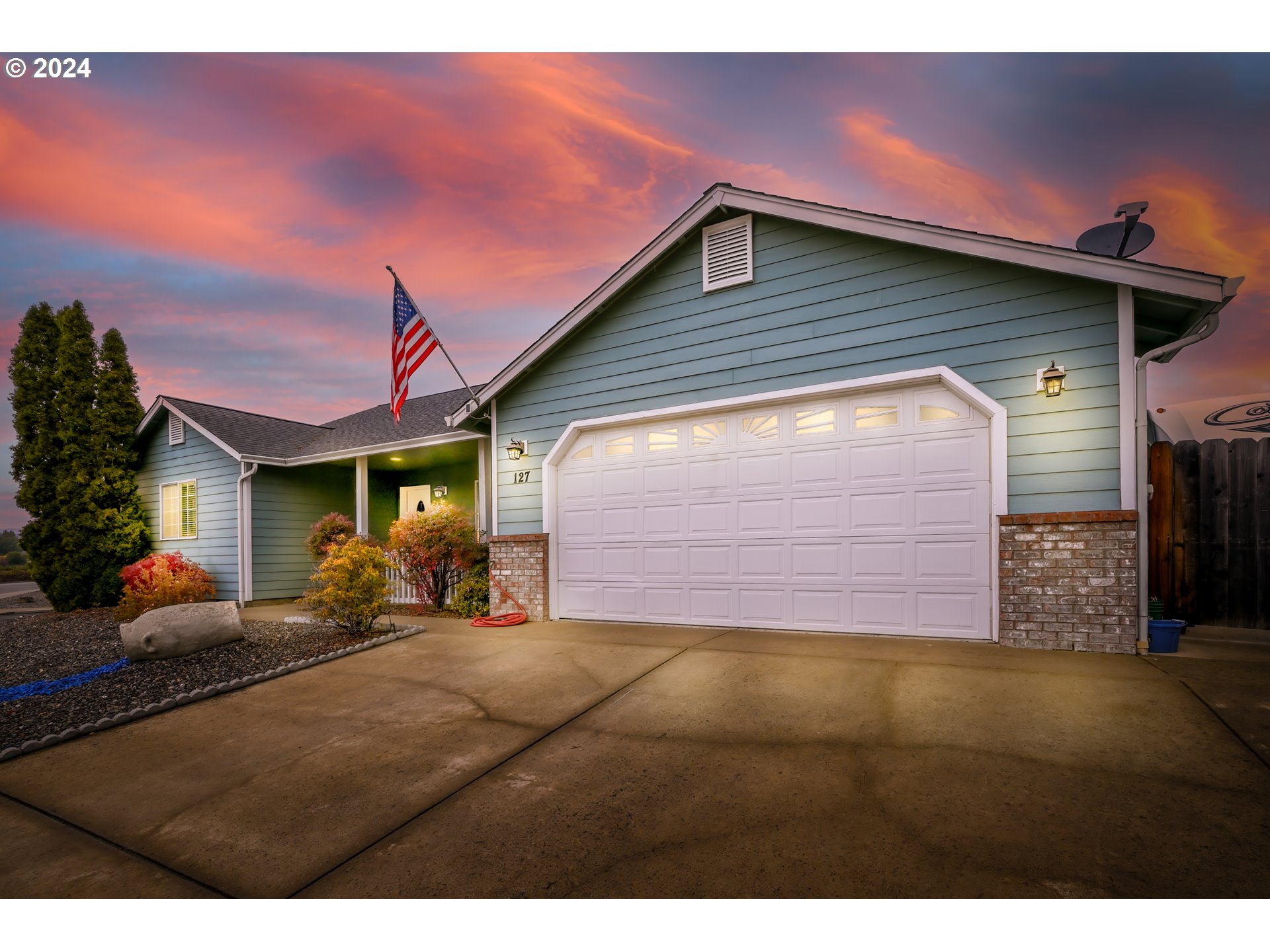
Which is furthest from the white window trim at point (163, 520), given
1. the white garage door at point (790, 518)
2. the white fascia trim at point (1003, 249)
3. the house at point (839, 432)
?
the white fascia trim at point (1003, 249)

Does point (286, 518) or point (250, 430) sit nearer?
point (286, 518)

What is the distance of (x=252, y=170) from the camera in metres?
7.46

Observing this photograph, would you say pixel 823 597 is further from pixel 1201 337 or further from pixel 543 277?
pixel 543 277

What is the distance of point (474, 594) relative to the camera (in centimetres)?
867

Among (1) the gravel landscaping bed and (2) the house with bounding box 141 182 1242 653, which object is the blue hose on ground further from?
(2) the house with bounding box 141 182 1242 653

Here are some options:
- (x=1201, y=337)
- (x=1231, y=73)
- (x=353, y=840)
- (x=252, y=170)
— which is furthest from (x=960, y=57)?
(x=252, y=170)

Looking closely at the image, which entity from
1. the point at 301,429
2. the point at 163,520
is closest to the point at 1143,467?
the point at 301,429

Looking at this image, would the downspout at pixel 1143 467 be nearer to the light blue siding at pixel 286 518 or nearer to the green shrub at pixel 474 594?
the green shrub at pixel 474 594

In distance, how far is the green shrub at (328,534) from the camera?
36.0 ft

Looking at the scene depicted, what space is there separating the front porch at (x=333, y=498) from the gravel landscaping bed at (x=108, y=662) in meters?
3.06

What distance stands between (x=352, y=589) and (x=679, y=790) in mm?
5586

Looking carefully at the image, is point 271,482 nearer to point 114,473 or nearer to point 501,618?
point 114,473
